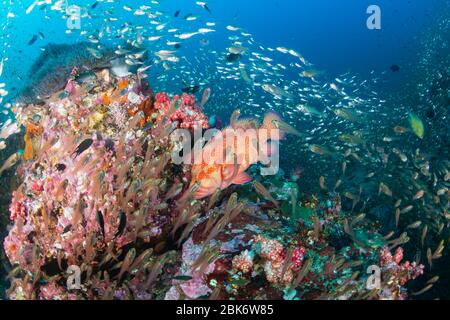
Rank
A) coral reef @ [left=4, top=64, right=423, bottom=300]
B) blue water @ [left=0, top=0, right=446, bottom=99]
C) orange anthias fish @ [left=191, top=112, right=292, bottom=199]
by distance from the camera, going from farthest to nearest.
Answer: blue water @ [left=0, top=0, right=446, bottom=99] < orange anthias fish @ [left=191, top=112, right=292, bottom=199] < coral reef @ [left=4, top=64, right=423, bottom=300]

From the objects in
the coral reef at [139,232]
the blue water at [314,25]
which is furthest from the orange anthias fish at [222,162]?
the blue water at [314,25]

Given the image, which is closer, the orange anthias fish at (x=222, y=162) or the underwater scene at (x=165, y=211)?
the underwater scene at (x=165, y=211)

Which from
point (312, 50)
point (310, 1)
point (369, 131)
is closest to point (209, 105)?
point (369, 131)

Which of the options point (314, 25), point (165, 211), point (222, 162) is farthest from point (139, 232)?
point (314, 25)

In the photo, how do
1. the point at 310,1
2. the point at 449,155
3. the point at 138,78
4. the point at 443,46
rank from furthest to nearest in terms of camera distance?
the point at 310,1
the point at 443,46
the point at 449,155
the point at 138,78

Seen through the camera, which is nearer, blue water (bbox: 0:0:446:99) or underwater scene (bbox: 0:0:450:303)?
underwater scene (bbox: 0:0:450:303)

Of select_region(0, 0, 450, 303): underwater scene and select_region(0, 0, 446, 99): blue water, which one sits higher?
select_region(0, 0, 450, 303): underwater scene

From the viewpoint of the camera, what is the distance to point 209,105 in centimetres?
1734

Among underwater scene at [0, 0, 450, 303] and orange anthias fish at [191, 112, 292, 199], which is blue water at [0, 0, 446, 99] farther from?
A: orange anthias fish at [191, 112, 292, 199]

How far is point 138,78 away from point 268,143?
2.71m

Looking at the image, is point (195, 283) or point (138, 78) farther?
point (138, 78)

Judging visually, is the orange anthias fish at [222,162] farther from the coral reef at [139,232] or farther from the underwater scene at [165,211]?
the coral reef at [139,232]

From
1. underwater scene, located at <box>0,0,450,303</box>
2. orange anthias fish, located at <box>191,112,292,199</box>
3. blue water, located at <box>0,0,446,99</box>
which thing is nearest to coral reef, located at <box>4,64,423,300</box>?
underwater scene, located at <box>0,0,450,303</box>
